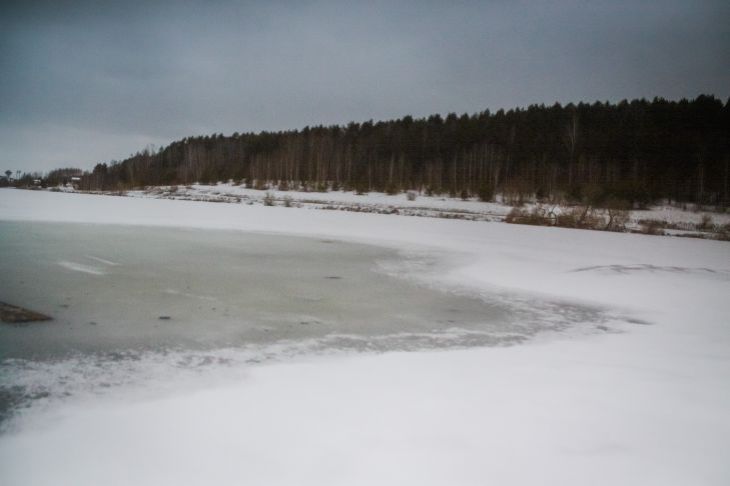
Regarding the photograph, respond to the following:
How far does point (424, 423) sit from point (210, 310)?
2.79 meters

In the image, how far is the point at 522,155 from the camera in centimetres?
5238

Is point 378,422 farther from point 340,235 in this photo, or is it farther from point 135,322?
point 340,235

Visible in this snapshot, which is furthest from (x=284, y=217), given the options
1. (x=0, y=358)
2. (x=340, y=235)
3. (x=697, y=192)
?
(x=697, y=192)

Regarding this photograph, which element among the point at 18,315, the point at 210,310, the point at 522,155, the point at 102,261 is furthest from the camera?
the point at 522,155

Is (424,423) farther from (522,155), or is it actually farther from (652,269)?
(522,155)

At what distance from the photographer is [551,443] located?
2416 millimetres

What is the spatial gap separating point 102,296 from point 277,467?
377 centimetres

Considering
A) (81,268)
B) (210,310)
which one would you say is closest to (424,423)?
(210,310)

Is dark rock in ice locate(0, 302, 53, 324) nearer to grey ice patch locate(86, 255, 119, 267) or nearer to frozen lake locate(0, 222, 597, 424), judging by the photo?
frozen lake locate(0, 222, 597, 424)

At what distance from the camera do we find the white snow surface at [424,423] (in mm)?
2145

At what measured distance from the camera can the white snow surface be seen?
214cm

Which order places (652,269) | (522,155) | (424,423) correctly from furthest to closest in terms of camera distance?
1. (522,155)
2. (652,269)
3. (424,423)

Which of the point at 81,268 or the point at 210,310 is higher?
the point at 81,268

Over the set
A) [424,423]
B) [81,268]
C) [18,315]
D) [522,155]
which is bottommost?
[424,423]
